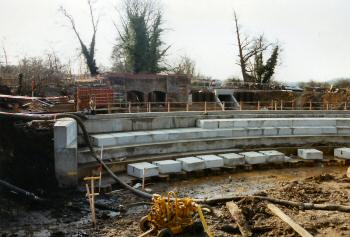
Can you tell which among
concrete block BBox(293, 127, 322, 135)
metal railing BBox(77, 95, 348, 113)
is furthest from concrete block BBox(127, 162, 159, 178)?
concrete block BBox(293, 127, 322, 135)

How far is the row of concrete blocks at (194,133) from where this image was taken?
14891 millimetres

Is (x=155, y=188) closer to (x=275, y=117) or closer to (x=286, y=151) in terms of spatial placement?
(x=286, y=151)

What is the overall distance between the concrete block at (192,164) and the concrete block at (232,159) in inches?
44.6

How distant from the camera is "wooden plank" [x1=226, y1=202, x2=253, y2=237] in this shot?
8787mm

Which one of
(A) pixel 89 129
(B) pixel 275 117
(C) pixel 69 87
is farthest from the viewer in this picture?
(C) pixel 69 87

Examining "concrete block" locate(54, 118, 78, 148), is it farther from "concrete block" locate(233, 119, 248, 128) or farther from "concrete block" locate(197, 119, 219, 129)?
"concrete block" locate(233, 119, 248, 128)

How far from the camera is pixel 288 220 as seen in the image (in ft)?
29.5

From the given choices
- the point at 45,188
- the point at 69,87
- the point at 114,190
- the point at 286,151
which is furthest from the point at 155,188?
the point at 69,87

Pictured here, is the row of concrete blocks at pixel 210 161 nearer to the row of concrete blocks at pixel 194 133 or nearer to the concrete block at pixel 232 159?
the concrete block at pixel 232 159

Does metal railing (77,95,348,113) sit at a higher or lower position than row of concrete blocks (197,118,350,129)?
higher

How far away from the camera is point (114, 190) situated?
40.5ft

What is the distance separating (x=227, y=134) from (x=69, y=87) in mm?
9792

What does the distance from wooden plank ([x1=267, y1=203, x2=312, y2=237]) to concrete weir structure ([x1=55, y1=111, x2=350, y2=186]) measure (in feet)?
17.8

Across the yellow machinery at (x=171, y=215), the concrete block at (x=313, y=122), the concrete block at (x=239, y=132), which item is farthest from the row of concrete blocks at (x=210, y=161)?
the yellow machinery at (x=171, y=215)
